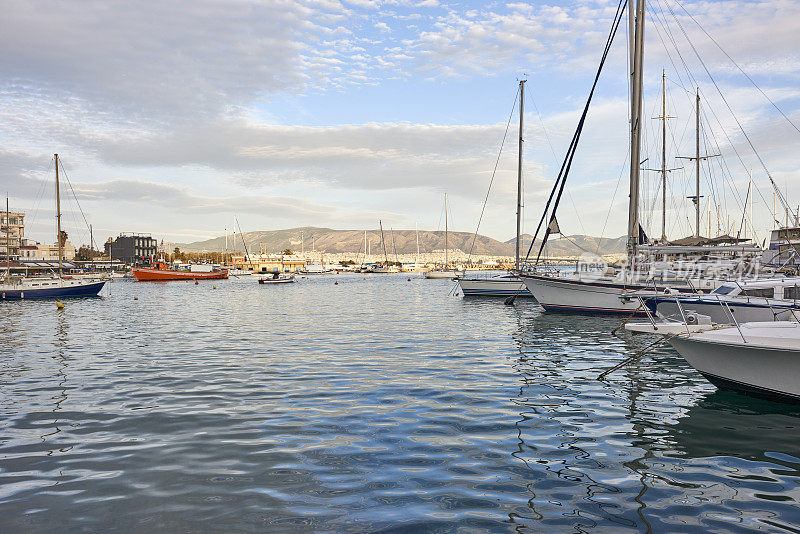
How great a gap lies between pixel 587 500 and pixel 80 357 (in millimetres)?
18462

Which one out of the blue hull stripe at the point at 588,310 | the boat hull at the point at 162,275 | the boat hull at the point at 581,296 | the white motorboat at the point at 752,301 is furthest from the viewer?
the boat hull at the point at 162,275

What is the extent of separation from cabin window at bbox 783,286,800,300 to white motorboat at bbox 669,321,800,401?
7760mm

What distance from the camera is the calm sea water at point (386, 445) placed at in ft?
20.8

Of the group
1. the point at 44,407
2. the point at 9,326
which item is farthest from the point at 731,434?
the point at 9,326

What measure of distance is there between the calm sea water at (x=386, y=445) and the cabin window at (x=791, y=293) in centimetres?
457

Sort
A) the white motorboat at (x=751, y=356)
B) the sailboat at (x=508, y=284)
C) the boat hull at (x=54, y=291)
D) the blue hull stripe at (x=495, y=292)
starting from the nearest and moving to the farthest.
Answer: the white motorboat at (x=751, y=356) → the sailboat at (x=508, y=284) → the blue hull stripe at (x=495, y=292) → the boat hull at (x=54, y=291)

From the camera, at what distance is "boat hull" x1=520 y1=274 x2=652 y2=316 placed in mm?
29828

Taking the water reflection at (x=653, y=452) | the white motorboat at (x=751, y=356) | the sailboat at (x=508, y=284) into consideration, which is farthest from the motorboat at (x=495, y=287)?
the white motorboat at (x=751, y=356)

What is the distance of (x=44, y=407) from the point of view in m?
11.7

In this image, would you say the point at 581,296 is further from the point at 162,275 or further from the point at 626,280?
the point at 162,275

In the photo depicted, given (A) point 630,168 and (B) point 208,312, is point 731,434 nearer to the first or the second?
(A) point 630,168

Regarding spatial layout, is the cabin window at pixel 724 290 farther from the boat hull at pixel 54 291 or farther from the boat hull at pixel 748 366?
the boat hull at pixel 54 291

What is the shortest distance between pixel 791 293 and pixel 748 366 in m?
9.81

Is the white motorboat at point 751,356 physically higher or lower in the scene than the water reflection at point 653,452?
higher
